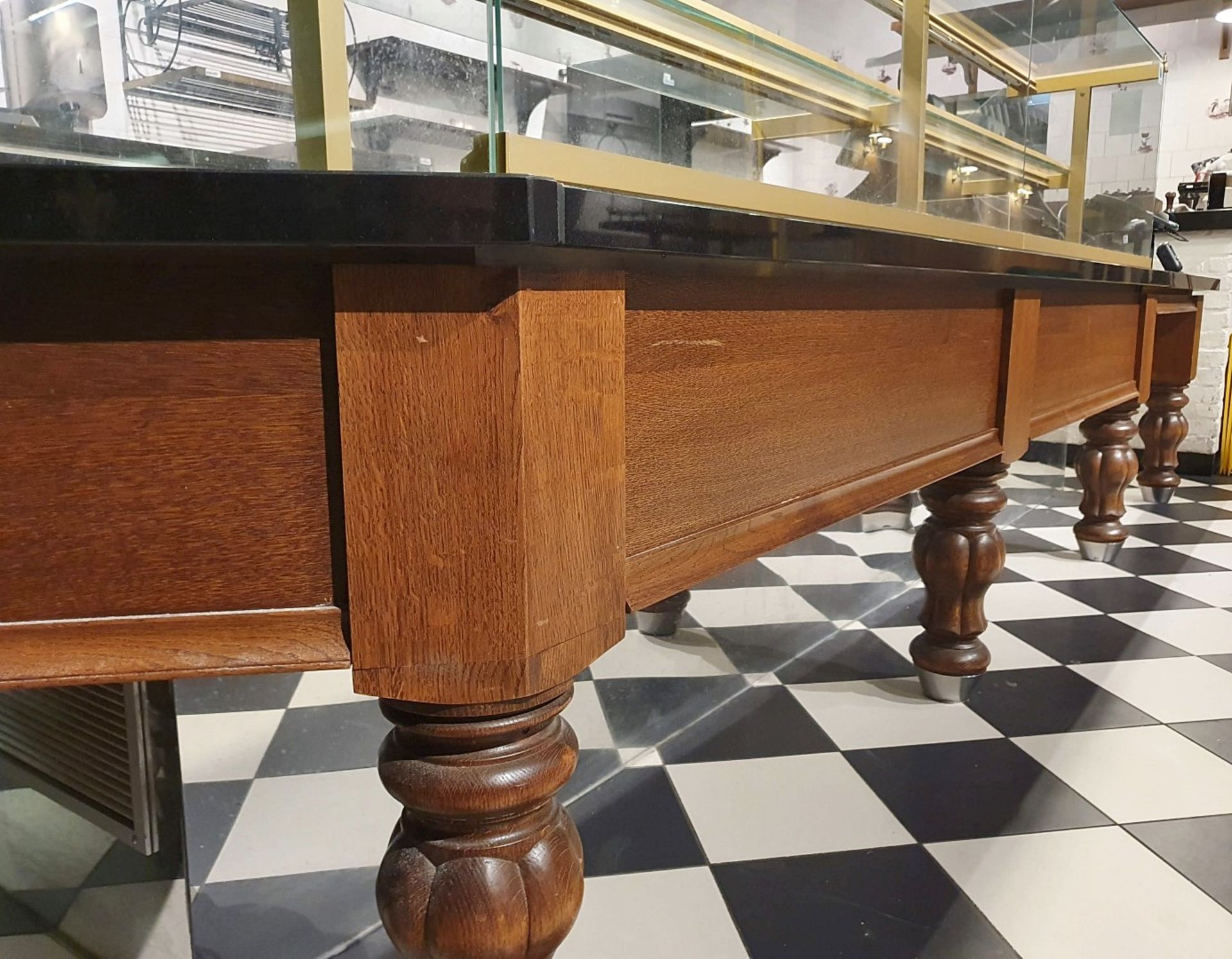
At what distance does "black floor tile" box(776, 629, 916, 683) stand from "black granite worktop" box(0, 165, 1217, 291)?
57.5 inches

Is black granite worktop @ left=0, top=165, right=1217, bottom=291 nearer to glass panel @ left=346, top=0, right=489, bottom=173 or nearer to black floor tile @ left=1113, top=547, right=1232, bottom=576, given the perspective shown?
glass panel @ left=346, top=0, right=489, bottom=173

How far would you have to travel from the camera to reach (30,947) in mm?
923

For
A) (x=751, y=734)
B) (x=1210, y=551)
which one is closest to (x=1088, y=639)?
(x=751, y=734)

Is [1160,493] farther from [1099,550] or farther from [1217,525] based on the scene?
[1099,550]

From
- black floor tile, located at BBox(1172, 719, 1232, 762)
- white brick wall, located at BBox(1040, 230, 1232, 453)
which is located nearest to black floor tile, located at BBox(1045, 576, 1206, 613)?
black floor tile, located at BBox(1172, 719, 1232, 762)

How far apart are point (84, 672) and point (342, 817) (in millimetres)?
726

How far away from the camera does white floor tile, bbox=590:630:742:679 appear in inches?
59.0

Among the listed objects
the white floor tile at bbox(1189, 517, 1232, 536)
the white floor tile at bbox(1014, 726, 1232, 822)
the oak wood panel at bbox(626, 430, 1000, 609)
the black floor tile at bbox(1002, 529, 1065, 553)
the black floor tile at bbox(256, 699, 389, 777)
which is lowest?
the white floor tile at bbox(1014, 726, 1232, 822)

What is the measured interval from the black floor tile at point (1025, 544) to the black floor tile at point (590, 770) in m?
1.71

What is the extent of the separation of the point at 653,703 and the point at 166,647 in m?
1.12

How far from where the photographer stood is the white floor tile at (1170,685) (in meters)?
1.70

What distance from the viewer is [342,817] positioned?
1.14 metres

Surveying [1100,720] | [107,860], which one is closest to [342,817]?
Result: [107,860]

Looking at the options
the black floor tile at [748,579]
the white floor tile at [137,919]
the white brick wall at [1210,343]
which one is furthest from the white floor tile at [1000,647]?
the white brick wall at [1210,343]
